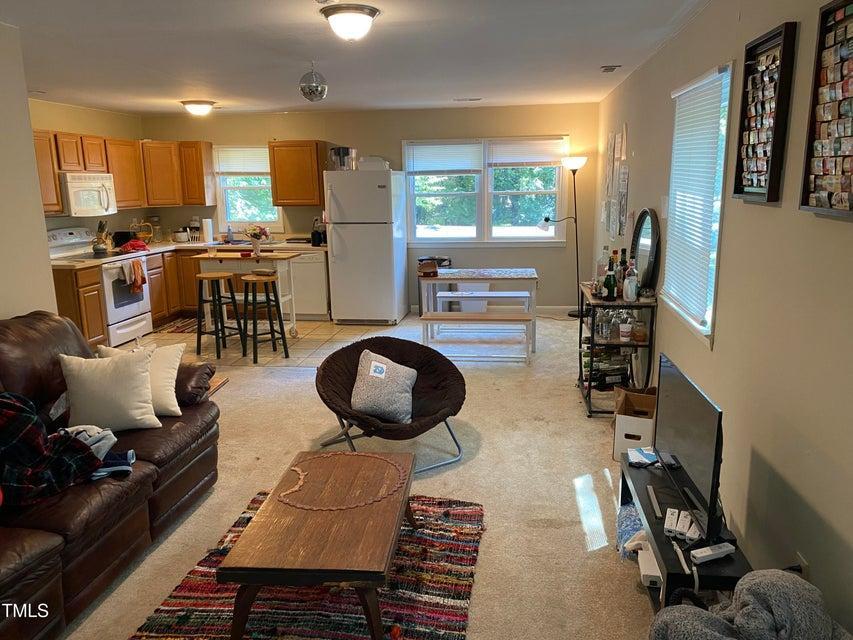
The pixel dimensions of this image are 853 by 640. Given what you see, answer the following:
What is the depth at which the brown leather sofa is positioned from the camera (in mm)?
1950

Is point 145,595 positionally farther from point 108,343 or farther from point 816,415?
point 108,343

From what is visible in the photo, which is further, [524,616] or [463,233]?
[463,233]

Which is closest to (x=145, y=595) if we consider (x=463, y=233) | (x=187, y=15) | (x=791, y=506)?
(x=791, y=506)

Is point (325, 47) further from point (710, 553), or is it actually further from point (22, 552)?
point (710, 553)

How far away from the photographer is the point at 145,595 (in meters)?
2.34

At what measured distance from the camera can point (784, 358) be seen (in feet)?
6.49

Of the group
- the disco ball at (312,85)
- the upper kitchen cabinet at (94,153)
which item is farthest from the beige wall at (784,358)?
the upper kitchen cabinet at (94,153)

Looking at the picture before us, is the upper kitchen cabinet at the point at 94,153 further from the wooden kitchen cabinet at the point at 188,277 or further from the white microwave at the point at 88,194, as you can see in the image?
the wooden kitchen cabinet at the point at 188,277

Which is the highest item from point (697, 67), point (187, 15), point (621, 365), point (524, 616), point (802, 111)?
point (187, 15)

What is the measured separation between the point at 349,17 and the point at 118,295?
4.17 metres

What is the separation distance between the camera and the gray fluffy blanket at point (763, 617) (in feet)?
4.77

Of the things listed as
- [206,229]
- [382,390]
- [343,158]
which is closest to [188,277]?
[206,229]

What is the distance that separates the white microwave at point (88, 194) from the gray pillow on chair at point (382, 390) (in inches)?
157

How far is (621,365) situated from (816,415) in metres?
2.49
